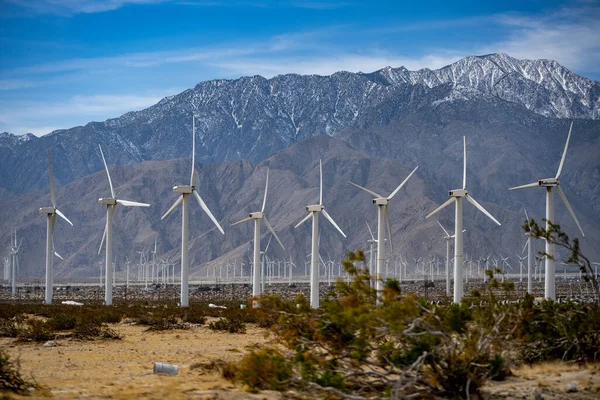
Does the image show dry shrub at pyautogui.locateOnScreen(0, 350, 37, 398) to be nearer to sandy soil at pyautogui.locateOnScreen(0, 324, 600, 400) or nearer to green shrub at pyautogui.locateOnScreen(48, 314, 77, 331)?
sandy soil at pyautogui.locateOnScreen(0, 324, 600, 400)

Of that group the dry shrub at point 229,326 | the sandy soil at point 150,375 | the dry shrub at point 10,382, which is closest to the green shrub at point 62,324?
the sandy soil at point 150,375

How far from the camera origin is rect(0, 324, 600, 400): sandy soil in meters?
20.6

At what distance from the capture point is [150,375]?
23.8 meters

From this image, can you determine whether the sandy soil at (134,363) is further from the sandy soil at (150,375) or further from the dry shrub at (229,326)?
the dry shrub at (229,326)

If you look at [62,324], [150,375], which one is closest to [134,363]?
[150,375]

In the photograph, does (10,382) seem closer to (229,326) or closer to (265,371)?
(265,371)

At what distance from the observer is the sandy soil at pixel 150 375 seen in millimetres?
20594

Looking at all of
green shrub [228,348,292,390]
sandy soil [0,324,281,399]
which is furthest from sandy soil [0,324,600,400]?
green shrub [228,348,292,390]

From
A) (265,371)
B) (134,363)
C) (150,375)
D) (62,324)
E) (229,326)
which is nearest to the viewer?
(265,371)

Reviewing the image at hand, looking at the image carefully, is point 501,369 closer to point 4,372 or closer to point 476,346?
point 476,346

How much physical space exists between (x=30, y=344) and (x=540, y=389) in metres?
20.4

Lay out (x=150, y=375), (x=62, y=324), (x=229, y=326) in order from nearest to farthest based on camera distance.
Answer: (x=150, y=375)
(x=62, y=324)
(x=229, y=326)

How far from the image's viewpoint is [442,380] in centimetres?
1939

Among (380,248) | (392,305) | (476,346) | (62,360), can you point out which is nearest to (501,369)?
(476,346)
